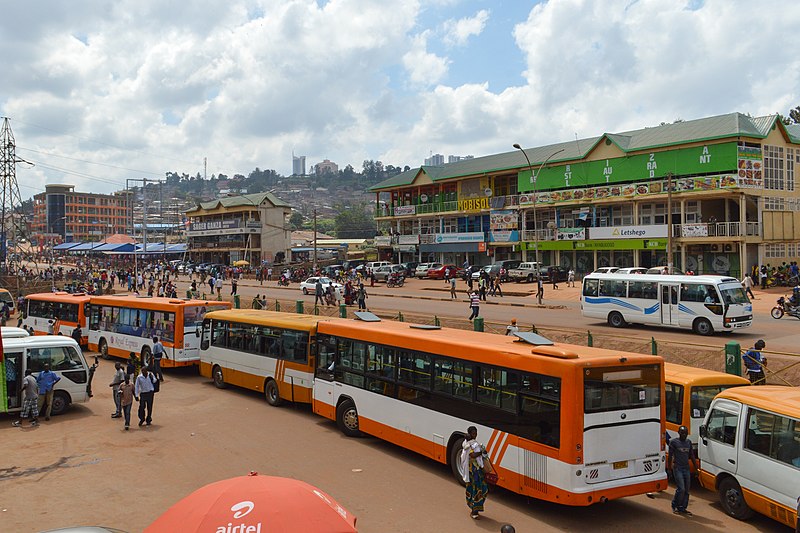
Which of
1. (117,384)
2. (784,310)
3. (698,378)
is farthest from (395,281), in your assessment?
(698,378)

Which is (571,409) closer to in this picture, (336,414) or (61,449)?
(336,414)

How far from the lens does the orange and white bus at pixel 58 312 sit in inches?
1115

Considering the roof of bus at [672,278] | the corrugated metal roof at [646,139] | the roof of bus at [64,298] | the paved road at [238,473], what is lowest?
the paved road at [238,473]

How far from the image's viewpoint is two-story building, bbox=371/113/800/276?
4225 centimetres

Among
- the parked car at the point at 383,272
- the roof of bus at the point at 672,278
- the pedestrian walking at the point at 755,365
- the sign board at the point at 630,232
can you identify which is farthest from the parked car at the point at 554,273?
the pedestrian walking at the point at 755,365

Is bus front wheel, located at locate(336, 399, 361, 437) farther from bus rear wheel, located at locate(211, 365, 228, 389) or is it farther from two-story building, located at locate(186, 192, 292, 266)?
two-story building, located at locate(186, 192, 292, 266)

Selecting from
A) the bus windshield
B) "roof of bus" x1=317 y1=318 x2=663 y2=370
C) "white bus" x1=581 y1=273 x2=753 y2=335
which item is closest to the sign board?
"white bus" x1=581 y1=273 x2=753 y2=335

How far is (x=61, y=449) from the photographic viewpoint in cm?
1398

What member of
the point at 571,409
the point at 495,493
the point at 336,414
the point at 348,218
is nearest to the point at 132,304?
the point at 336,414

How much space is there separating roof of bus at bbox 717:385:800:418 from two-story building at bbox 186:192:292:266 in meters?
80.4

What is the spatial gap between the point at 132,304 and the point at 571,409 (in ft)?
64.5

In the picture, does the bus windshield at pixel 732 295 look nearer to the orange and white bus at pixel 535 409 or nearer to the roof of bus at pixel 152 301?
the orange and white bus at pixel 535 409

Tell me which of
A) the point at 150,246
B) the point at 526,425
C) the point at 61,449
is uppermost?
the point at 150,246

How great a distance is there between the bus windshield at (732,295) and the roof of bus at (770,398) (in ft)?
49.1
